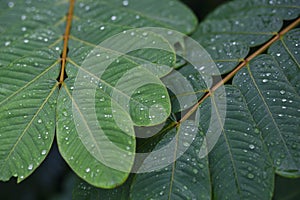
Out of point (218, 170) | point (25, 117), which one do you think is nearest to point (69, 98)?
point (25, 117)

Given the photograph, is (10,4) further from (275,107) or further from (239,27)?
(275,107)

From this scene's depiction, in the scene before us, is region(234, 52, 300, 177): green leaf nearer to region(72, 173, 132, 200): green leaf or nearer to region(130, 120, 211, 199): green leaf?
region(130, 120, 211, 199): green leaf

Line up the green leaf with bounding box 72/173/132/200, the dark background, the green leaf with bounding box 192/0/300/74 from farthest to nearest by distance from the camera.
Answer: the dark background
the green leaf with bounding box 192/0/300/74
the green leaf with bounding box 72/173/132/200

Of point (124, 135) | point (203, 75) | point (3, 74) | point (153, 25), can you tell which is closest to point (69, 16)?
Answer: point (153, 25)

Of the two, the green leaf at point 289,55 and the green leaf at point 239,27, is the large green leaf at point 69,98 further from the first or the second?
the green leaf at point 289,55

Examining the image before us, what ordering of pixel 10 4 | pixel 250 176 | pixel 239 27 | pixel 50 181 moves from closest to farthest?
1. pixel 250 176
2. pixel 239 27
3. pixel 10 4
4. pixel 50 181

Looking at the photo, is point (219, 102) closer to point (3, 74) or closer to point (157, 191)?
point (157, 191)

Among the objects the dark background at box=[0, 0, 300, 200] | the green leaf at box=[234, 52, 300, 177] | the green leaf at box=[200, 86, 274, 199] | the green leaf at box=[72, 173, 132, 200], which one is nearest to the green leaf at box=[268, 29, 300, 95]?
the green leaf at box=[234, 52, 300, 177]
